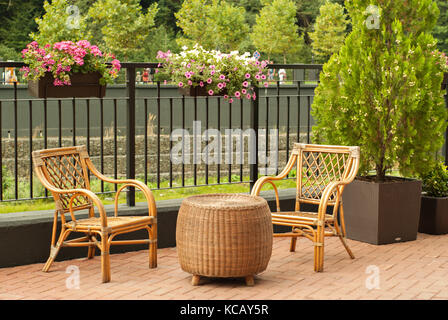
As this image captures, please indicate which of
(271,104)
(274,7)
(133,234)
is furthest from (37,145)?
(274,7)

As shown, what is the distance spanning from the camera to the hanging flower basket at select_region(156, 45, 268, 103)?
5.86 meters

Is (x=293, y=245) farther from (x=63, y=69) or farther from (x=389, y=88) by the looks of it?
(x=63, y=69)

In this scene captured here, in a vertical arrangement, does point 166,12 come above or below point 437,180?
above

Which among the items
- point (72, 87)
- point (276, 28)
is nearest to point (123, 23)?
point (276, 28)

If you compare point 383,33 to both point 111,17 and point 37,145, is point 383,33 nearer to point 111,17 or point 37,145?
point 37,145

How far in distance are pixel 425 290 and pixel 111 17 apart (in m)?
32.0

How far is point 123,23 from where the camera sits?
35.3 m

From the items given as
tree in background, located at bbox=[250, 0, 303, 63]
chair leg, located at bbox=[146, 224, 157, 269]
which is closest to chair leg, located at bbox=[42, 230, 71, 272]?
chair leg, located at bbox=[146, 224, 157, 269]

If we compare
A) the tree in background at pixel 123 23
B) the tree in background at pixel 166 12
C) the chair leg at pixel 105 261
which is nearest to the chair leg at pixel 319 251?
the chair leg at pixel 105 261

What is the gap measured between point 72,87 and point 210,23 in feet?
115

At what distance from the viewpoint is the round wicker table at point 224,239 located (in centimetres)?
441

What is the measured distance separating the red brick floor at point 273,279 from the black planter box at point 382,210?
0.26 meters

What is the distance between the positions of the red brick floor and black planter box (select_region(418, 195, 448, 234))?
73cm

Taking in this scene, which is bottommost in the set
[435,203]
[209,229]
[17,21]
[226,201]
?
[435,203]
